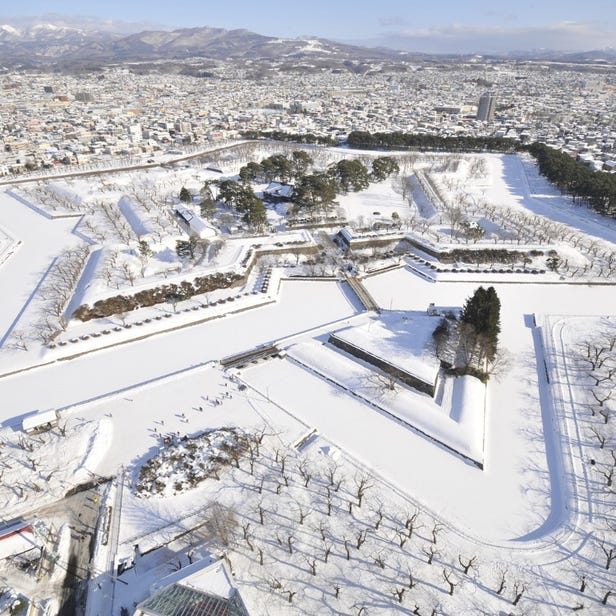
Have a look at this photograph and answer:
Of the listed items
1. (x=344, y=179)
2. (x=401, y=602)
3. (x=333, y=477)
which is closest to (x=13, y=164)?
(x=344, y=179)

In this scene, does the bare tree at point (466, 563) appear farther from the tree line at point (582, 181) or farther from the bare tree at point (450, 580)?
the tree line at point (582, 181)

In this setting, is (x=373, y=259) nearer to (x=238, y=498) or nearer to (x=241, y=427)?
(x=241, y=427)

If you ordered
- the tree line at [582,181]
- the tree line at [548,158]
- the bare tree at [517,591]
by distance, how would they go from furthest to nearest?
the tree line at [548,158] < the tree line at [582,181] < the bare tree at [517,591]

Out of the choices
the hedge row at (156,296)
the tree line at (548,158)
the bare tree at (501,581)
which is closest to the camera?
the bare tree at (501,581)

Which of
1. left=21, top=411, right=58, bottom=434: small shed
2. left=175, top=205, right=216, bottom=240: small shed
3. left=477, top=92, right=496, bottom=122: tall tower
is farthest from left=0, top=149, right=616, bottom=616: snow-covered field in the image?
left=477, top=92, right=496, bottom=122: tall tower

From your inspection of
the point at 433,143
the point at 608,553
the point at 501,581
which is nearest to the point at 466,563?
the point at 501,581

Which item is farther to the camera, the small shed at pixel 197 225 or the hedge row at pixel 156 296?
the small shed at pixel 197 225

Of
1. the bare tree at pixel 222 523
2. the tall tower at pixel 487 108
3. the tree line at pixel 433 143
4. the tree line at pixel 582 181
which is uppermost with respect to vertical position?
the tall tower at pixel 487 108

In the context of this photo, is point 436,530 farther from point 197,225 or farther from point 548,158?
point 548,158

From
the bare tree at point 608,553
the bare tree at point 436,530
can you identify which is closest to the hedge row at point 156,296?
the bare tree at point 436,530
